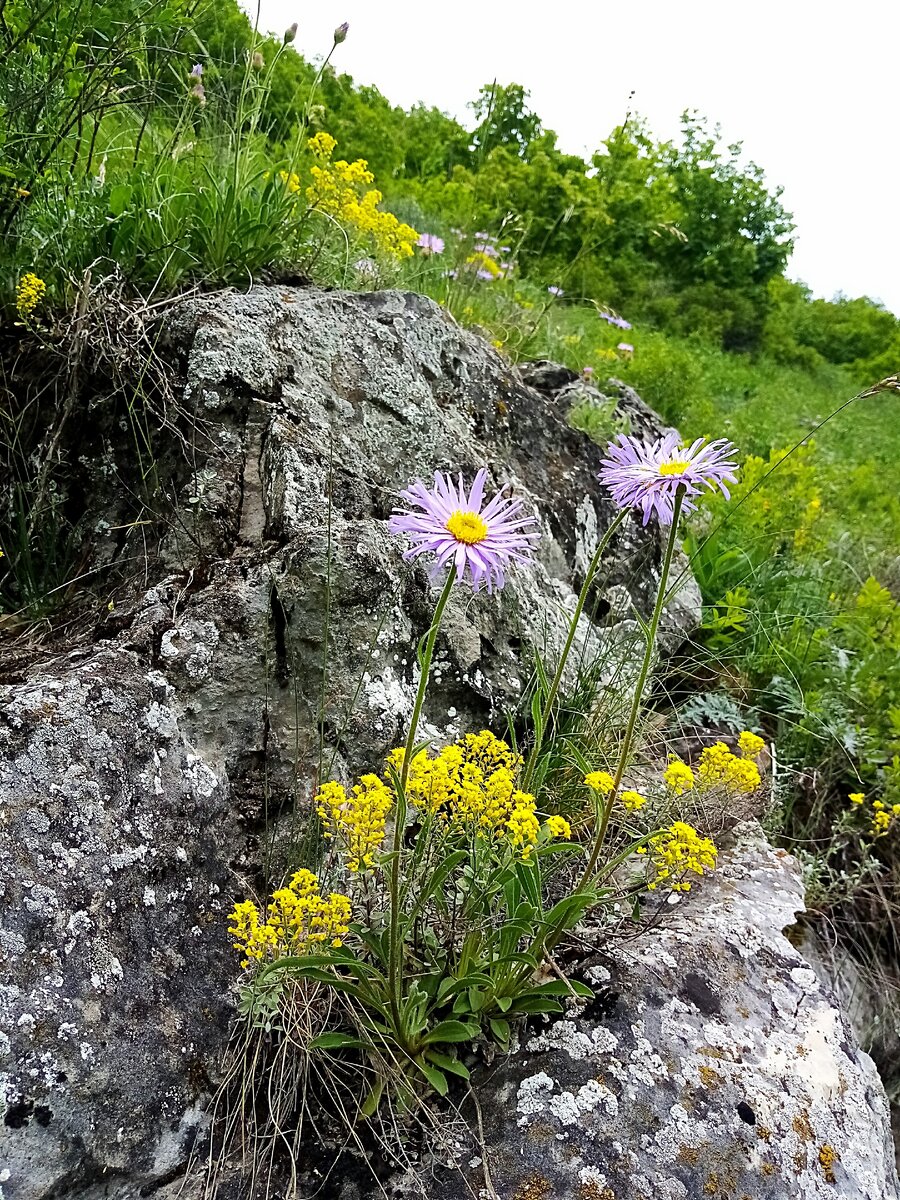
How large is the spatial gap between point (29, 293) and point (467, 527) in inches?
64.8

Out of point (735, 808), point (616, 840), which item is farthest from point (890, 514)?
point (616, 840)

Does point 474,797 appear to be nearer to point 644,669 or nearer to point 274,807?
point 644,669

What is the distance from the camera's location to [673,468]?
1.72 meters

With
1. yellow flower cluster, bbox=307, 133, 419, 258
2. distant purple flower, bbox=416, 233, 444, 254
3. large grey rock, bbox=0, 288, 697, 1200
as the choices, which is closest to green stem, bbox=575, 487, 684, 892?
large grey rock, bbox=0, 288, 697, 1200

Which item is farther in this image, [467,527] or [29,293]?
[29,293]

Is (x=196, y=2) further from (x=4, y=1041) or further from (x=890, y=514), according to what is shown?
(x=890, y=514)

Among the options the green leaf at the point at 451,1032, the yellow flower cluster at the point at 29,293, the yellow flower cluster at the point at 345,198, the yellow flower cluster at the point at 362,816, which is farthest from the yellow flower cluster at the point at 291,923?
the yellow flower cluster at the point at 345,198

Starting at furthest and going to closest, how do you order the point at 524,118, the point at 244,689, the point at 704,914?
the point at 524,118, the point at 704,914, the point at 244,689

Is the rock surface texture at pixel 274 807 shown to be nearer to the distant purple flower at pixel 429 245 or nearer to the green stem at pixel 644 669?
the green stem at pixel 644 669

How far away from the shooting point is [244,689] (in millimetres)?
2068

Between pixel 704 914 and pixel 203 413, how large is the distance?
199 centimetres

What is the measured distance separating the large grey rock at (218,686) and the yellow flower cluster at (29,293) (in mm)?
371

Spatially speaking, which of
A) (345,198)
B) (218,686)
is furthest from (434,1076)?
(345,198)

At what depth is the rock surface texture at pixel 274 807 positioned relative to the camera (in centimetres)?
159
